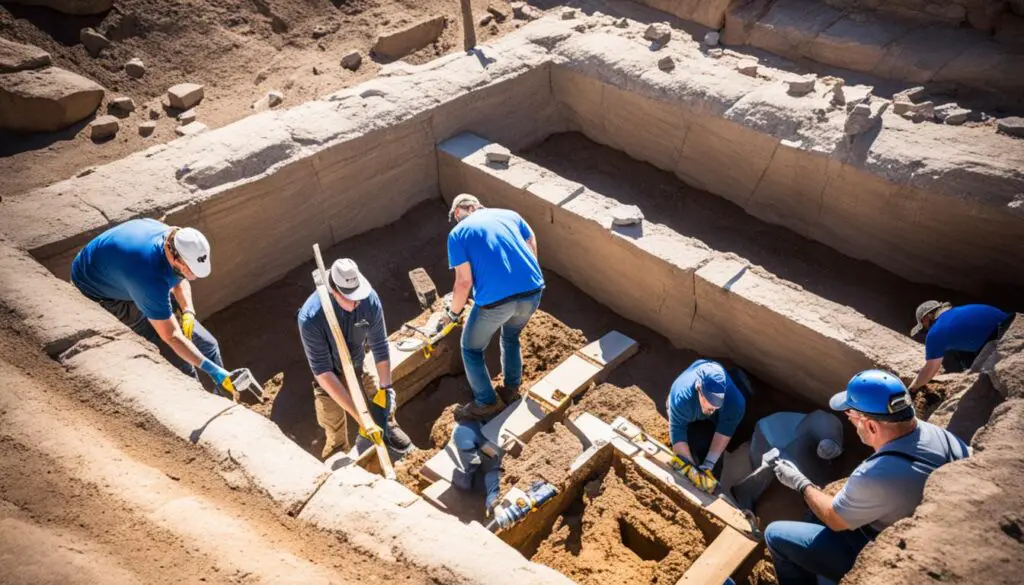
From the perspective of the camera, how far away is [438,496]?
4.55m

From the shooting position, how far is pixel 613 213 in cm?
564

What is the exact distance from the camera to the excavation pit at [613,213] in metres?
4.91

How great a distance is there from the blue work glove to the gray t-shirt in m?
3.60

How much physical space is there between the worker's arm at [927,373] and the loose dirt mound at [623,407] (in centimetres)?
153

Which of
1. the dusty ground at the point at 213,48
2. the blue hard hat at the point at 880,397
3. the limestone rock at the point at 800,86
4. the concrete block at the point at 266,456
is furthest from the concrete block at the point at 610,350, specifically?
the dusty ground at the point at 213,48

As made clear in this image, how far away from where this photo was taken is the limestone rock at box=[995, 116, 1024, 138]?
5.41 m

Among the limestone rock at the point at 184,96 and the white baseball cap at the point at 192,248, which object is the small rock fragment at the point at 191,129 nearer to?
the limestone rock at the point at 184,96

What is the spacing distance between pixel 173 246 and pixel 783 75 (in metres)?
5.45

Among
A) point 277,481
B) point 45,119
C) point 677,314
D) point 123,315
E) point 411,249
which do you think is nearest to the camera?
point 277,481

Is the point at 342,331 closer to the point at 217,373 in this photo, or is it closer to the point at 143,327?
the point at 217,373

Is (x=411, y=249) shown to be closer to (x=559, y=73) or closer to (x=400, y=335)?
(x=400, y=335)

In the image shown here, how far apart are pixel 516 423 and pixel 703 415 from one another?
48.5 inches

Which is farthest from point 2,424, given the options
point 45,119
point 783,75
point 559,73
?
point 783,75

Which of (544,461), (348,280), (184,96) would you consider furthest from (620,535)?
(184,96)
